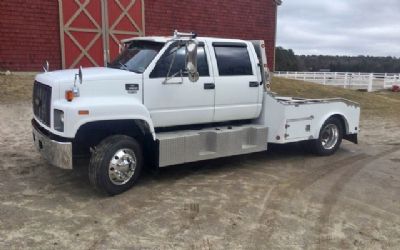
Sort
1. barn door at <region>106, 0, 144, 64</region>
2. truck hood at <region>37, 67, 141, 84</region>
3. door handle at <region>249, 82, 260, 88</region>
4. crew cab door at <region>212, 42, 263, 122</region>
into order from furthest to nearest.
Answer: barn door at <region>106, 0, 144, 64</region> → door handle at <region>249, 82, 260, 88</region> → crew cab door at <region>212, 42, 263, 122</region> → truck hood at <region>37, 67, 141, 84</region>

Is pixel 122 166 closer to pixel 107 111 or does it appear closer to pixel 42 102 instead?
pixel 107 111

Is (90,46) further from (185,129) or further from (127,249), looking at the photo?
(127,249)

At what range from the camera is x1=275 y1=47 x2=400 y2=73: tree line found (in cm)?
8488

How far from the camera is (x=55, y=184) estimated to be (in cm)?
703

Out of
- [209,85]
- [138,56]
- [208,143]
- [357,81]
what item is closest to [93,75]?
[138,56]

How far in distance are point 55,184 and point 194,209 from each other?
7.60ft

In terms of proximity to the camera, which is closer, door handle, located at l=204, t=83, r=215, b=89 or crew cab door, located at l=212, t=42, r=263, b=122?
door handle, located at l=204, t=83, r=215, b=89

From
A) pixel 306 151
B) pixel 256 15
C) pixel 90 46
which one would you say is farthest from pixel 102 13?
pixel 306 151

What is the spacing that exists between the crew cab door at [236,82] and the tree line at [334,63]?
7336 cm

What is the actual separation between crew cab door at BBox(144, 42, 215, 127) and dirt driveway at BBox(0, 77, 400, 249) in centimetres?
100

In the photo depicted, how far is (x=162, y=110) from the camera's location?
23.4 feet

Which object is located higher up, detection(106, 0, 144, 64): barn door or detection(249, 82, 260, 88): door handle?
detection(106, 0, 144, 64): barn door

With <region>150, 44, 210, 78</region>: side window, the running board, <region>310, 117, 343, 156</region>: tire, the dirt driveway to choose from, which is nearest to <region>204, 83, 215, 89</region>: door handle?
<region>150, 44, 210, 78</region>: side window

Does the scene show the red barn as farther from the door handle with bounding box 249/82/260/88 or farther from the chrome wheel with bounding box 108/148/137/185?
the chrome wheel with bounding box 108/148/137/185
